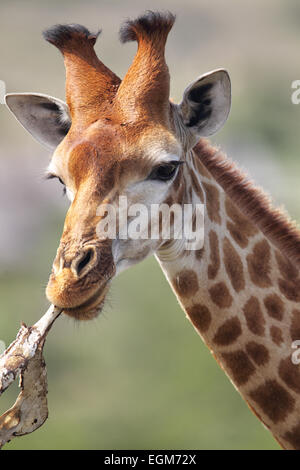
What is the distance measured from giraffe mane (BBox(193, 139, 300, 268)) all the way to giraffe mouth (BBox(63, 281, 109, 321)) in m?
1.29

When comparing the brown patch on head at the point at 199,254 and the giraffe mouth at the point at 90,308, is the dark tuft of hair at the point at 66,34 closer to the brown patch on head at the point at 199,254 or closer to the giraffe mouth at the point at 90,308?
the brown patch on head at the point at 199,254

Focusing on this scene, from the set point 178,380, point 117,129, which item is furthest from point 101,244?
point 178,380

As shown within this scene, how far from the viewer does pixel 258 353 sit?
411 cm

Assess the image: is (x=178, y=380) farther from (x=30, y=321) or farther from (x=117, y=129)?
(x=117, y=129)

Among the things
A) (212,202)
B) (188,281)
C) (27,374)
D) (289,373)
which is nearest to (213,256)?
(188,281)

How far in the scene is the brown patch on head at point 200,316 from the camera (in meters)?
4.16

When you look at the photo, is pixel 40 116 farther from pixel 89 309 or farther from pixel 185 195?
pixel 89 309

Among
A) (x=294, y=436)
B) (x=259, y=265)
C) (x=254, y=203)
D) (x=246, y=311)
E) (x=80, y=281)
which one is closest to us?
(x=80, y=281)

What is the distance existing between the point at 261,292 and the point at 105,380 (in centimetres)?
1256

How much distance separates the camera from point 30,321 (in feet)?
52.1

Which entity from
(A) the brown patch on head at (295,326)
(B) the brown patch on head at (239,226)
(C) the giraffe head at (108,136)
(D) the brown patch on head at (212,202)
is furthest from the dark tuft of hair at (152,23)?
(A) the brown patch on head at (295,326)

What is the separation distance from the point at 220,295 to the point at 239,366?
41cm

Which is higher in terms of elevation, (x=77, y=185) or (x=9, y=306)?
(x=77, y=185)

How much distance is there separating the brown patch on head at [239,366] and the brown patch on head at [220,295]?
0.28 meters
